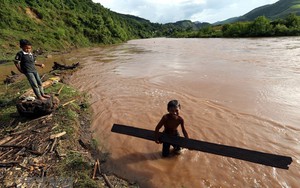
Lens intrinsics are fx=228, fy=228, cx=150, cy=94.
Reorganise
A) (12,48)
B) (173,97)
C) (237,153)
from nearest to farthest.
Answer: (237,153)
(173,97)
(12,48)

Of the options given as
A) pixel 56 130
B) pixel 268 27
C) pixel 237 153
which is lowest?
pixel 268 27

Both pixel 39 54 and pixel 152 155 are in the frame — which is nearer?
pixel 152 155

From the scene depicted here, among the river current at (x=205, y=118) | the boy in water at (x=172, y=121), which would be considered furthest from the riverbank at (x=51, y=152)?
the boy in water at (x=172, y=121)

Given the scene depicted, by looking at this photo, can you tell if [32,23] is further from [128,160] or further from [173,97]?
[128,160]

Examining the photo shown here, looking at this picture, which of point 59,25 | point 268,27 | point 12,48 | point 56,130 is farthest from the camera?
point 268,27

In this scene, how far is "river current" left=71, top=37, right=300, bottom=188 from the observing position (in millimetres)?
4398

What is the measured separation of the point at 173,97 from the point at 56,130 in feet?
15.8

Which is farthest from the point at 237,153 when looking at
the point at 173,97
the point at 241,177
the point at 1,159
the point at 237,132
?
the point at 173,97

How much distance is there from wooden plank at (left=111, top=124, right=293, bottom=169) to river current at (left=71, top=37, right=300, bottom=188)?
0.70 m

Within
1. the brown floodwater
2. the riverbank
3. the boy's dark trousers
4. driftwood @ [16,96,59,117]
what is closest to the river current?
the brown floodwater

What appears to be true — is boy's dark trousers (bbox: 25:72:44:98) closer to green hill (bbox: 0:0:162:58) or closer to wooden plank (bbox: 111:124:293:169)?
wooden plank (bbox: 111:124:293:169)

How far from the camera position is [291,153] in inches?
197

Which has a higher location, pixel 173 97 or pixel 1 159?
pixel 1 159

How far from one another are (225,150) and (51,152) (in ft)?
11.0
